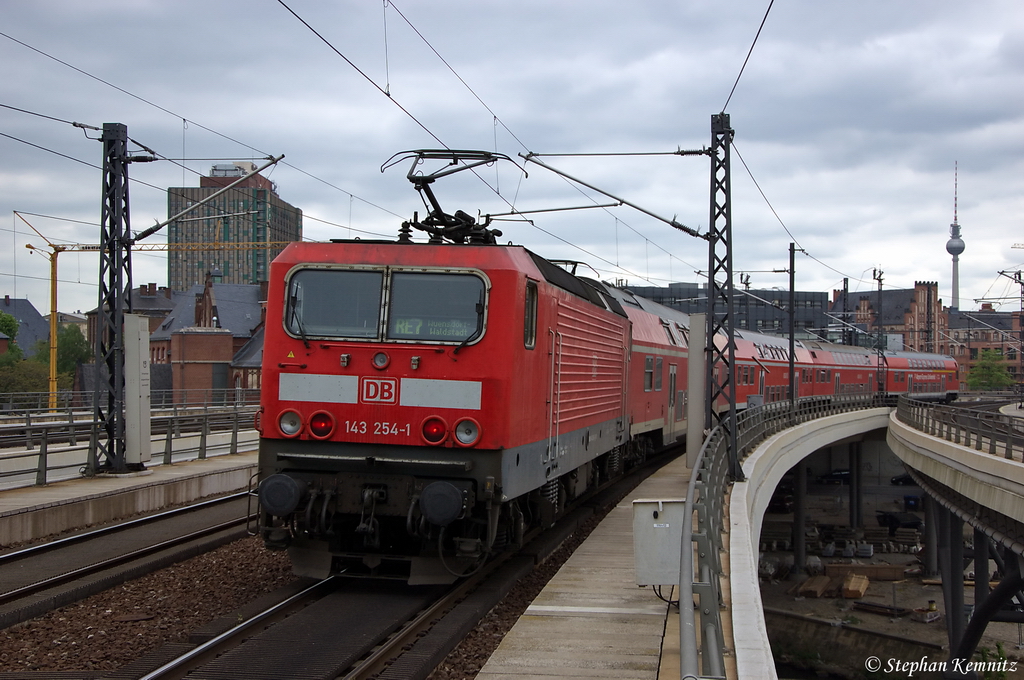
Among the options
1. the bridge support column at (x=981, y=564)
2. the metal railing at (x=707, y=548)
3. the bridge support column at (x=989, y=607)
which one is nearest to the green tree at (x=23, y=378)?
the metal railing at (x=707, y=548)

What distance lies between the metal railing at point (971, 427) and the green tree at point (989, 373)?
6751 cm

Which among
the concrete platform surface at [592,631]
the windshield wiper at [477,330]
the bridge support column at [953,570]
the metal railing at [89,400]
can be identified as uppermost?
the windshield wiper at [477,330]

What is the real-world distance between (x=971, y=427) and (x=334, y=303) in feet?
70.1

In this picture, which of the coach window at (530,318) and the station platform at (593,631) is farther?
the coach window at (530,318)

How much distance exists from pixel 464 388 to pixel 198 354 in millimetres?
68745

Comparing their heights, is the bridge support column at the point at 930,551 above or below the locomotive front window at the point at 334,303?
below

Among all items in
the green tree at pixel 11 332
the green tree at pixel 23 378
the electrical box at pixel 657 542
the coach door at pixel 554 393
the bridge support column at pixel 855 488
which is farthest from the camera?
the green tree at pixel 11 332

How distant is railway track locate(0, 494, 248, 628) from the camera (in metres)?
9.62

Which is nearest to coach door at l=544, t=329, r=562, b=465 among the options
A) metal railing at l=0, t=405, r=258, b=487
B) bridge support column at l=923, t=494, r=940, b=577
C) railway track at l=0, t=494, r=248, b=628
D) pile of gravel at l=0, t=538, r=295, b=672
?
pile of gravel at l=0, t=538, r=295, b=672

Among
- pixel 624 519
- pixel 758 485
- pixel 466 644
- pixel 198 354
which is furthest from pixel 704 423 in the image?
pixel 198 354

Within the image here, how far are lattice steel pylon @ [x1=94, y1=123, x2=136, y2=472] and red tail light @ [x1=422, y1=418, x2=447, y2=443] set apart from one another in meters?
11.6

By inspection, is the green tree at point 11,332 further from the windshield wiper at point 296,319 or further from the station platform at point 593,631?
the station platform at point 593,631

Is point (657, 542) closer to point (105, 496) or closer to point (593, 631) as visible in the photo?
Result: point (593, 631)

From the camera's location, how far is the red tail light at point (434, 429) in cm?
940
